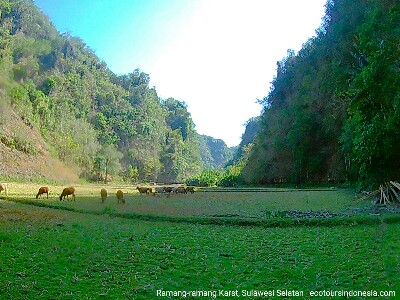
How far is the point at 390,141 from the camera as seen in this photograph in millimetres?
15305

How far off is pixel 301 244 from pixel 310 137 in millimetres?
30774

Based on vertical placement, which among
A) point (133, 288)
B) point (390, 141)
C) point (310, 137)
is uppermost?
point (310, 137)

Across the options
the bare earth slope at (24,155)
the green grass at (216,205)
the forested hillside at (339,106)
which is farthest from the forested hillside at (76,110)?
the forested hillside at (339,106)

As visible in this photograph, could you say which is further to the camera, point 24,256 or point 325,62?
point 325,62

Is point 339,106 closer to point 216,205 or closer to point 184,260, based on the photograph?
point 216,205

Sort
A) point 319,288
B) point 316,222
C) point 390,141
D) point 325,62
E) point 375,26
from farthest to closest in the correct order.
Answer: point 325,62, point 375,26, point 390,141, point 316,222, point 319,288

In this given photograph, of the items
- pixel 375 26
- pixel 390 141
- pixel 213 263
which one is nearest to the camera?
pixel 213 263

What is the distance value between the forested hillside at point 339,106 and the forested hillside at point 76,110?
91.6 feet

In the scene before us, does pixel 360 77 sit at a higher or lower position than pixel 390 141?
higher

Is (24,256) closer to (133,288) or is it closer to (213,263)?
(133,288)

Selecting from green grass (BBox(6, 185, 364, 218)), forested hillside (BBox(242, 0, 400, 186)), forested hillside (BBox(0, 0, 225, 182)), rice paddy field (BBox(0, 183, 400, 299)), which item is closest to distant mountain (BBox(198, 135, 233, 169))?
forested hillside (BBox(0, 0, 225, 182))

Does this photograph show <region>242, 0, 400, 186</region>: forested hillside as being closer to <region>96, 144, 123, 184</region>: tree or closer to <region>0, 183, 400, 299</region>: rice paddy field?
<region>0, 183, 400, 299</region>: rice paddy field

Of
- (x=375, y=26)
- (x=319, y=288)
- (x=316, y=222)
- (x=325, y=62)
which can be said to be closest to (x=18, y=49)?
(x=325, y=62)

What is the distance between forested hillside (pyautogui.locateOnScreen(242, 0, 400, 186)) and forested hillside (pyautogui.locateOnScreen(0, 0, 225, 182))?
27934 millimetres
